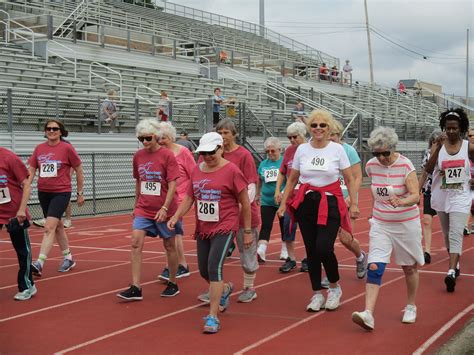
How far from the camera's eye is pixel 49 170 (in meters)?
9.12

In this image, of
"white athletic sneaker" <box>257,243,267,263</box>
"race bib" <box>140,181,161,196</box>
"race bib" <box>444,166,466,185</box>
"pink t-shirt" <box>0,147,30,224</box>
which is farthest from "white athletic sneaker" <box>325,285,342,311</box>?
"pink t-shirt" <box>0,147,30,224</box>

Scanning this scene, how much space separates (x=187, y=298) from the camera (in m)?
7.68

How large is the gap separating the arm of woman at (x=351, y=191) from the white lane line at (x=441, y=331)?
1282 millimetres

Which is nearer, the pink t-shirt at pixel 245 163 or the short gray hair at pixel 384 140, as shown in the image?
the short gray hair at pixel 384 140

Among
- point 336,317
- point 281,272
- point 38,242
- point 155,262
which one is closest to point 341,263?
point 281,272

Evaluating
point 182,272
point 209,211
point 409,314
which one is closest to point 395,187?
point 409,314

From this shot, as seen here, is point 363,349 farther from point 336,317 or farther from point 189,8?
point 189,8

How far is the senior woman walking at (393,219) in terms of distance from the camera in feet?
20.6

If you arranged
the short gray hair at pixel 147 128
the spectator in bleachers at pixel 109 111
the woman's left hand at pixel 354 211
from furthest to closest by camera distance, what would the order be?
the spectator in bleachers at pixel 109 111, the short gray hair at pixel 147 128, the woman's left hand at pixel 354 211

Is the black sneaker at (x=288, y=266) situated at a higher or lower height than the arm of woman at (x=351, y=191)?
lower

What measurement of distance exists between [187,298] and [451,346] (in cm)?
305

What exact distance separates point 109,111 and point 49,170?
12.8 metres

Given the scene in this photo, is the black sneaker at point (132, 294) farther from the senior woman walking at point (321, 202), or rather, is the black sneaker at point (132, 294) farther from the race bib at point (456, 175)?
the race bib at point (456, 175)

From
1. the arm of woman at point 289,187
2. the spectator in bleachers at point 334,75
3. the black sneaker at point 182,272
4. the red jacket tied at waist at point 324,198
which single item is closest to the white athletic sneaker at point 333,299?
the red jacket tied at waist at point 324,198
